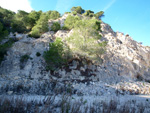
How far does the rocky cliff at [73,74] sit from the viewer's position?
908 cm

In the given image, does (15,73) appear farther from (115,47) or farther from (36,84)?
(115,47)

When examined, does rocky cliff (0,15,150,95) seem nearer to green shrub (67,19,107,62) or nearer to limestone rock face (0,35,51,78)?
limestone rock face (0,35,51,78)

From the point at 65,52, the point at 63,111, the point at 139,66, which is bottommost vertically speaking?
the point at 63,111

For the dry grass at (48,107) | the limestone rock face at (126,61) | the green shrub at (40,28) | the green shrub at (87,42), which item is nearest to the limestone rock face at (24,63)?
the green shrub at (40,28)

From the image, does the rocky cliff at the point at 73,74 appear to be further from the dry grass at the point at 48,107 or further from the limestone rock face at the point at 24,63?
the dry grass at the point at 48,107

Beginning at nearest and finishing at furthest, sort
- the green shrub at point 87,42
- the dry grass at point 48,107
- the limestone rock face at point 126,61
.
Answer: the dry grass at point 48,107, the green shrub at point 87,42, the limestone rock face at point 126,61

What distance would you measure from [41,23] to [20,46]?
361 inches

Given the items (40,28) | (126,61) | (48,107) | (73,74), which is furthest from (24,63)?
(126,61)

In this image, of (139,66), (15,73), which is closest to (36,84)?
(15,73)

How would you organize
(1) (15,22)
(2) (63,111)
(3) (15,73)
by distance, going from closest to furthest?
(2) (63,111) → (3) (15,73) → (1) (15,22)

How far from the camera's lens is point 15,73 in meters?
11.3

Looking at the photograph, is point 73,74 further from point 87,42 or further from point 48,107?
point 48,107

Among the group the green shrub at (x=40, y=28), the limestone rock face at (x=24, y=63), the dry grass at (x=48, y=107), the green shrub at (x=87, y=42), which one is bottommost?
the dry grass at (x=48, y=107)

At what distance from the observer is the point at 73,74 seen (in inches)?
513
